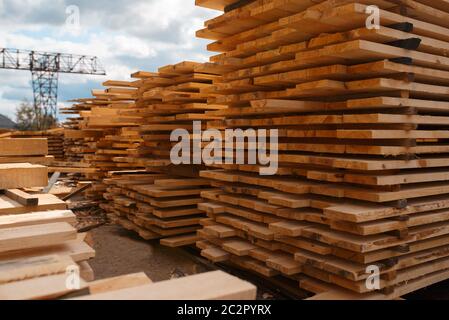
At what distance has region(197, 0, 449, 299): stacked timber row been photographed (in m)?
3.56

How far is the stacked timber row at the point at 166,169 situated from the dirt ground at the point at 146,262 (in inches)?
7.7

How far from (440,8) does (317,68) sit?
1511mm

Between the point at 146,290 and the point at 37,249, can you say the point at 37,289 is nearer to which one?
the point at 146,290

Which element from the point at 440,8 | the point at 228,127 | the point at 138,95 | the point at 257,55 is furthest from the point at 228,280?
the point at 138,95

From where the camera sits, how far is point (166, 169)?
7.02m

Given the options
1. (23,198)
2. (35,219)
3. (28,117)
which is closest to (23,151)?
(23,198)

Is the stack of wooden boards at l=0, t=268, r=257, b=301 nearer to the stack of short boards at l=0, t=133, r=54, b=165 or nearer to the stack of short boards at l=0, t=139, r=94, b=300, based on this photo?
the stack of short boards at l=0, t=139, r=94, b=300

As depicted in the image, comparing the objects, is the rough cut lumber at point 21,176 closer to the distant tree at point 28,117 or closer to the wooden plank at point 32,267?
the wooden plank at point 32,267

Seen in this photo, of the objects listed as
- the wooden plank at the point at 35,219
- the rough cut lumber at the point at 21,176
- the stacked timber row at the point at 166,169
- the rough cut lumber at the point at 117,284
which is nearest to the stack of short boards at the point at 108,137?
the stacked timber row at the point at 166,169

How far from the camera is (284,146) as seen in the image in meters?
4.35

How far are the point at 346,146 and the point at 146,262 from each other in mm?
3240

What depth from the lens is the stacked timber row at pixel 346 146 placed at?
356cm

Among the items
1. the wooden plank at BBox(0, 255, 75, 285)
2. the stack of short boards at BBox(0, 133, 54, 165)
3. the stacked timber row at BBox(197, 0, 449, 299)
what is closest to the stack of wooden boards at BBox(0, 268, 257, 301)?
the wooden plank at BBox(0, 255, 75, 285)

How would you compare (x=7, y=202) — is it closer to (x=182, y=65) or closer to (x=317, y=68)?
(x=317, y=68)
